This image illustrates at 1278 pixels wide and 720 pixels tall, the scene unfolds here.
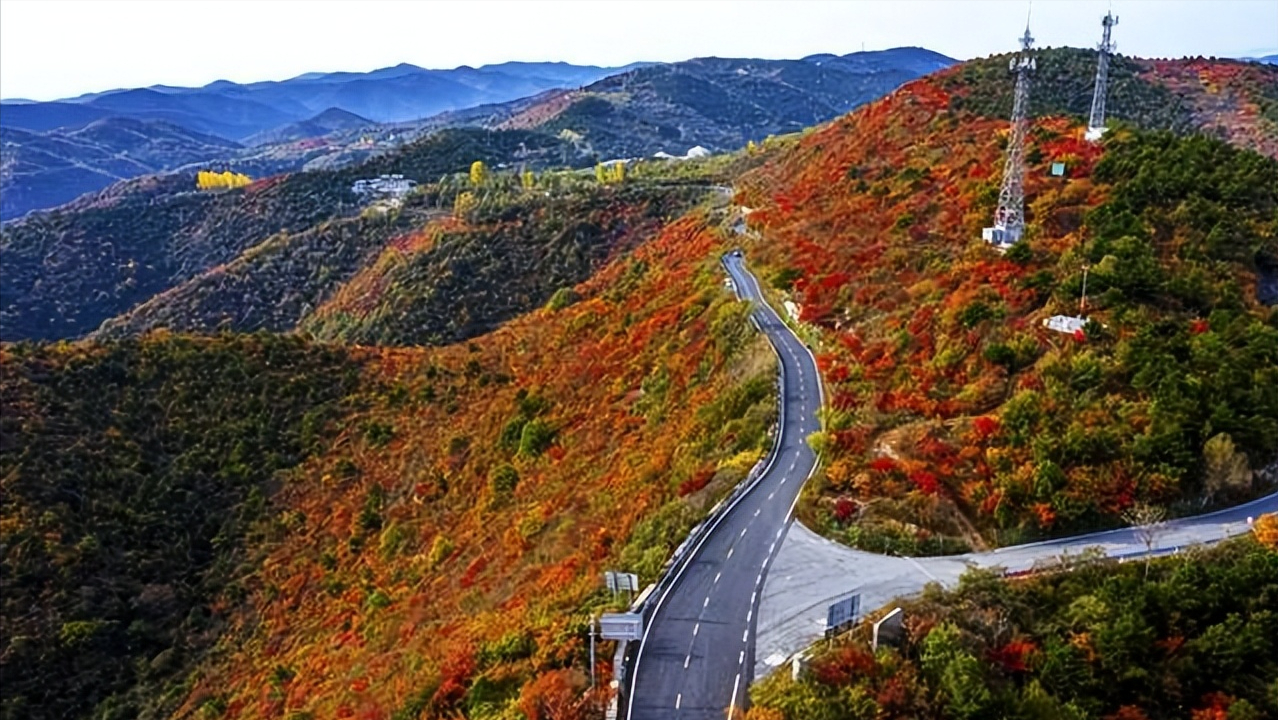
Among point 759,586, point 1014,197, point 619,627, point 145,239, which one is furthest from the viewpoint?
point 145,239

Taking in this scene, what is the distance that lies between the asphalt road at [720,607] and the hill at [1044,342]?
1.75m

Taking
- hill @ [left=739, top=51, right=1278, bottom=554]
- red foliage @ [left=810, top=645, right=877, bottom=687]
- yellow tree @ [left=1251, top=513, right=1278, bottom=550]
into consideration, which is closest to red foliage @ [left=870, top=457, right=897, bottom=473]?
hill @ [left=739, top=51, right=1278, bottom=554]

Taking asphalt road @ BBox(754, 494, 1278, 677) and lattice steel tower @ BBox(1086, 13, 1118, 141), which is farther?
lattice steel tower @ BBox(1086, 13, 1118, 141)

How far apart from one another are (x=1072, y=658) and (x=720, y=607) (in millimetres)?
8890

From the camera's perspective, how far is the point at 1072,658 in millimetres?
19641

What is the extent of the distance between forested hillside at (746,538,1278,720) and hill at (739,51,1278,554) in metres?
4.57

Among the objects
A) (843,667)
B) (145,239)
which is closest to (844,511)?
(843,667)

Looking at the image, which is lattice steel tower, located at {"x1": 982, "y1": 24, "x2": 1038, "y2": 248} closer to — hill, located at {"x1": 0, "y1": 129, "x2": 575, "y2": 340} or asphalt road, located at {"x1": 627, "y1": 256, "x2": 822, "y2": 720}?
asphalt road, located at {"x1": 627, "y1": 256, "x2": 822, "y2": 720}

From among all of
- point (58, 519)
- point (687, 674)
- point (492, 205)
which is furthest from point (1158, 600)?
point (492, 205)

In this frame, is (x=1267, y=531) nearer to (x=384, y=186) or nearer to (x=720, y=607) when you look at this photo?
(x=720, y=607)

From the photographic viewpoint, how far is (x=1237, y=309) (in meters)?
33.5

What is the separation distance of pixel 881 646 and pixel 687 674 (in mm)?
4835

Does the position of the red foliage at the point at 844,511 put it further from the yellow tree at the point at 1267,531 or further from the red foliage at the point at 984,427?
the yellow tree at the point at 1267,531

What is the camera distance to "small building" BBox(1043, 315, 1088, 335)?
107 ft
